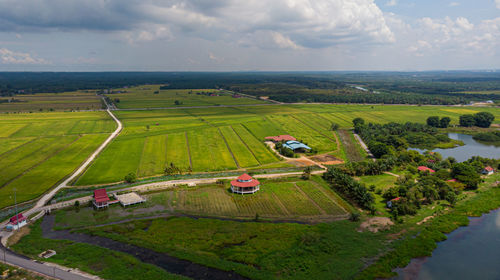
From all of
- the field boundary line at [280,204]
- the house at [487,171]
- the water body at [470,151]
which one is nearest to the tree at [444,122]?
the water body at [470,151]

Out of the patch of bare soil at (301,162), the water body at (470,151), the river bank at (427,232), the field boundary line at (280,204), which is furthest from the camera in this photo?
the water body at (470,151)

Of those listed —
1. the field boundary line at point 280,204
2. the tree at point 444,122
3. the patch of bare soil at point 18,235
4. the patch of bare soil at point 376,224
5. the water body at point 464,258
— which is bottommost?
the water body at point 464,258

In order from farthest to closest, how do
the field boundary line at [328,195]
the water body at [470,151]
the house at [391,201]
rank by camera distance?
the water body at [470,151]
the field boundary line at [328,195]
the house at [391,201]

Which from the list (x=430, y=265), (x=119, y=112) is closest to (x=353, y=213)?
(x=430, y=265)

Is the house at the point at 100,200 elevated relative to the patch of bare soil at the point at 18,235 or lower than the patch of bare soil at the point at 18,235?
elevated

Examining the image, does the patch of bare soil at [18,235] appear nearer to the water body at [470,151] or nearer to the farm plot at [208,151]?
the farm plot at [208,151]

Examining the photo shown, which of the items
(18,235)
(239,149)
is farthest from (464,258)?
(239,149)

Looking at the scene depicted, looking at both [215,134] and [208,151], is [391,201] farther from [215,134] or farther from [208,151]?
[215,134]

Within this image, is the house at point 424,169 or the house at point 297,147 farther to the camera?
the house at point 297,147
